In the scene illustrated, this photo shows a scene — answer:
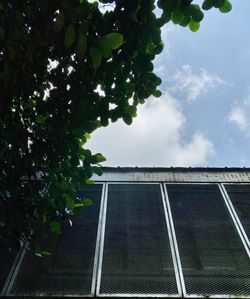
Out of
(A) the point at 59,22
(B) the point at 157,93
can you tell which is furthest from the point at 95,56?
(B) the point at 157,93

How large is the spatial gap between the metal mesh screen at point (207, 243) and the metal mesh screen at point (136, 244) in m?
0.25

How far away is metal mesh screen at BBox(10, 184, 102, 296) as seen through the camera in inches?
153

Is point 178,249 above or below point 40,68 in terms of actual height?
below

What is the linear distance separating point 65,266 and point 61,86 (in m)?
2.50

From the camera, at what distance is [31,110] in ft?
11.6

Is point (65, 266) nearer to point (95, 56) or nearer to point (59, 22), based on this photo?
point (95, 56)

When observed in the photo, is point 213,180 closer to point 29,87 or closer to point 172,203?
point 172,203

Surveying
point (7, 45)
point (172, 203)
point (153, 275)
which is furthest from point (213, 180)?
point (7, 45)

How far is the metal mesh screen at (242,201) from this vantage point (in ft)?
17.8

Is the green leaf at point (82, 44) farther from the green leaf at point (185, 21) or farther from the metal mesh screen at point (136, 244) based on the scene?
the metal mesh screen at point (136, 244)

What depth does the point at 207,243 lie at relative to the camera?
16.0 feet

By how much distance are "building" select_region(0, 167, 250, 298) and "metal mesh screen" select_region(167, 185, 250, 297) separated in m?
0.01

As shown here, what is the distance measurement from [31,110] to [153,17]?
5.27 ft

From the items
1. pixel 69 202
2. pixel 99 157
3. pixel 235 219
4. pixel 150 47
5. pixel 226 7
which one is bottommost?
pixel 69 202
